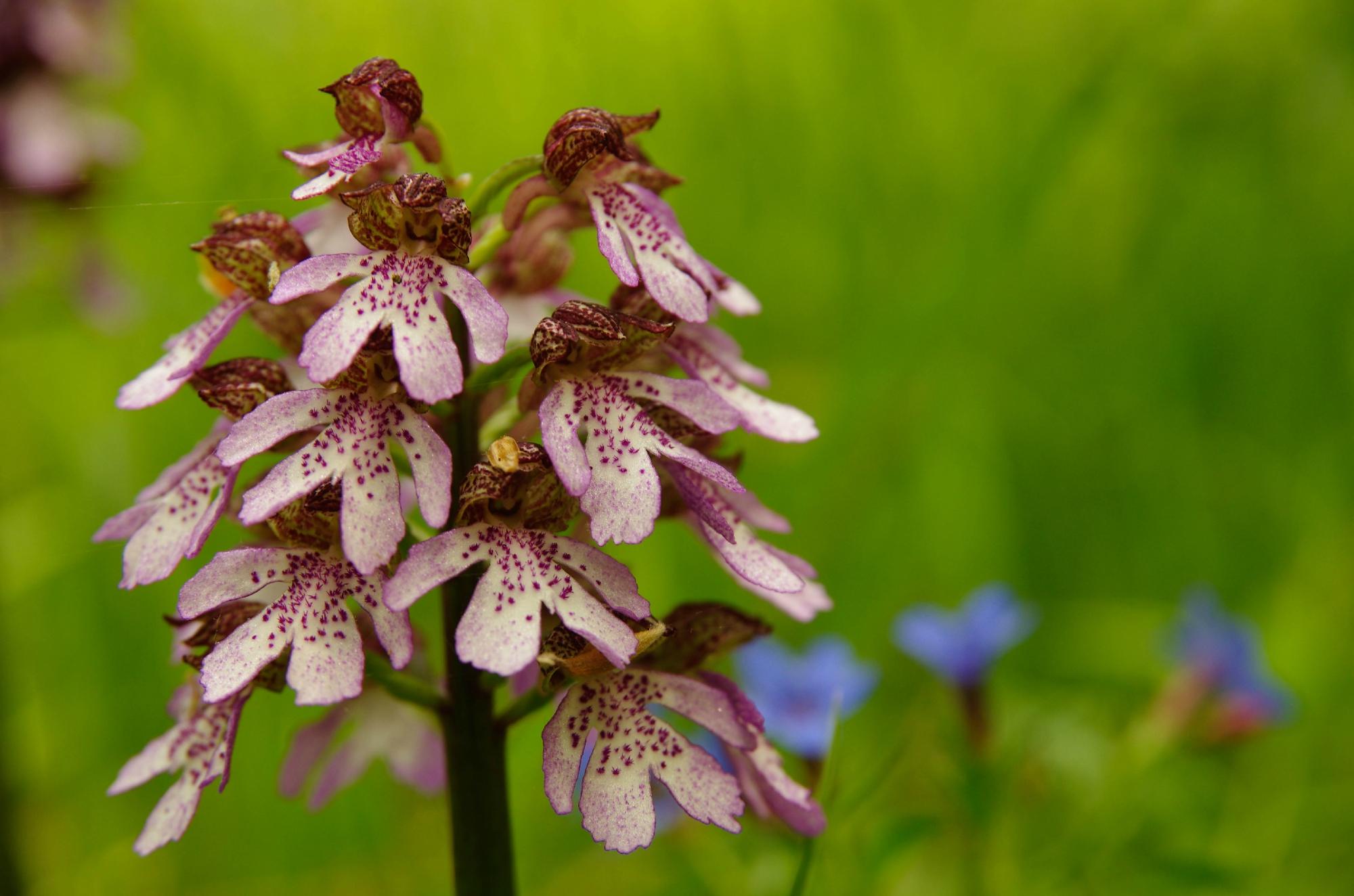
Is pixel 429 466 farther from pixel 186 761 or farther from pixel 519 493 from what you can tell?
pixel 186 761

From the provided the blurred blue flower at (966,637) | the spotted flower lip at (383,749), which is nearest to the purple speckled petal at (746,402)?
the spotted flower lip at (383,749)

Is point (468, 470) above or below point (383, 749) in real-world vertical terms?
above

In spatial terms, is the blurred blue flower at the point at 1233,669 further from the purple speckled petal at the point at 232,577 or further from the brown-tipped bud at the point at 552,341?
the purple speckled petal at the point at 232,577

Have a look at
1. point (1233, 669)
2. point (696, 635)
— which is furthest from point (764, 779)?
point (1233, 669)

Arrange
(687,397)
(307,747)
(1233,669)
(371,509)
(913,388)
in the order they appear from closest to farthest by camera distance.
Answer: (371,509) → (687,397) → (307,747) → (1233,669) → (913,388)

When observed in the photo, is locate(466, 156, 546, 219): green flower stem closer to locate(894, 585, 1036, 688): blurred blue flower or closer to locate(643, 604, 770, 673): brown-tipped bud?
locate(643, 604, 770, 673): brown-tipped bud

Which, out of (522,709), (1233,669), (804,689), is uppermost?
(522,709)

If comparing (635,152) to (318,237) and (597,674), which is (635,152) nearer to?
(318,237)
